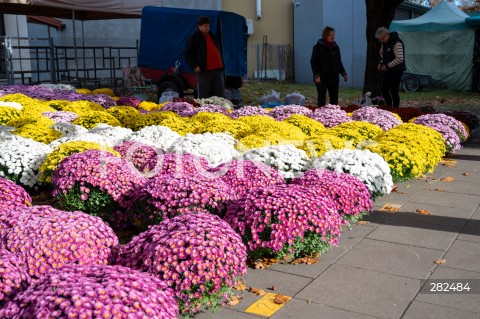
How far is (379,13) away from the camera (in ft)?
45.5

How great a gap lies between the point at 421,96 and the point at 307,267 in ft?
61.4

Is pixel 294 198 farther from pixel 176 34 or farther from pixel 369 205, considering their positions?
pixel 176 34

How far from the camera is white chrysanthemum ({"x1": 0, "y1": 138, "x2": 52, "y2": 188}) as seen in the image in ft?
19.8

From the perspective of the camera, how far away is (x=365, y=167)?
584 cm

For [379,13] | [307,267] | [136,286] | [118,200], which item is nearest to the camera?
[136,286]

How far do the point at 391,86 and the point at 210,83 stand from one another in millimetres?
3796

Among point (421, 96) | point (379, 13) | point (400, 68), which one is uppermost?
point (379, 13)

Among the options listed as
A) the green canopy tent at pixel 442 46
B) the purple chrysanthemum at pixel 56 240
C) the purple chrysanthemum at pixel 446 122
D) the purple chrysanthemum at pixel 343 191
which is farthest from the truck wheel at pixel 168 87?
the green canopy tent at pixel 442 46

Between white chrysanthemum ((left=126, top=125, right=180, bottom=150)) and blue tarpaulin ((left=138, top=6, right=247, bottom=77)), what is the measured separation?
8902 millimetres

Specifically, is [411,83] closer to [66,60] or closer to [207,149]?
[66,60]

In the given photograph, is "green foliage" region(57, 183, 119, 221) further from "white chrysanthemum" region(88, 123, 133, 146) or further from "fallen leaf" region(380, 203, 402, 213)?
"fallen leaf" region(380, 203, 402, 213)

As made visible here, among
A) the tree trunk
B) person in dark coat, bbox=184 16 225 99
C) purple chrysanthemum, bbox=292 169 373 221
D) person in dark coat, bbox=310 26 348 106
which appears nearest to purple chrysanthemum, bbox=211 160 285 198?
purple chrysanthemum, bbox=292 169 373 221

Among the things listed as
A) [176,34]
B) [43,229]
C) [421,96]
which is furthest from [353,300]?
[421,96]

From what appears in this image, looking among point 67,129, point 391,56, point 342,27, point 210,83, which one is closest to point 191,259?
point 67,129
